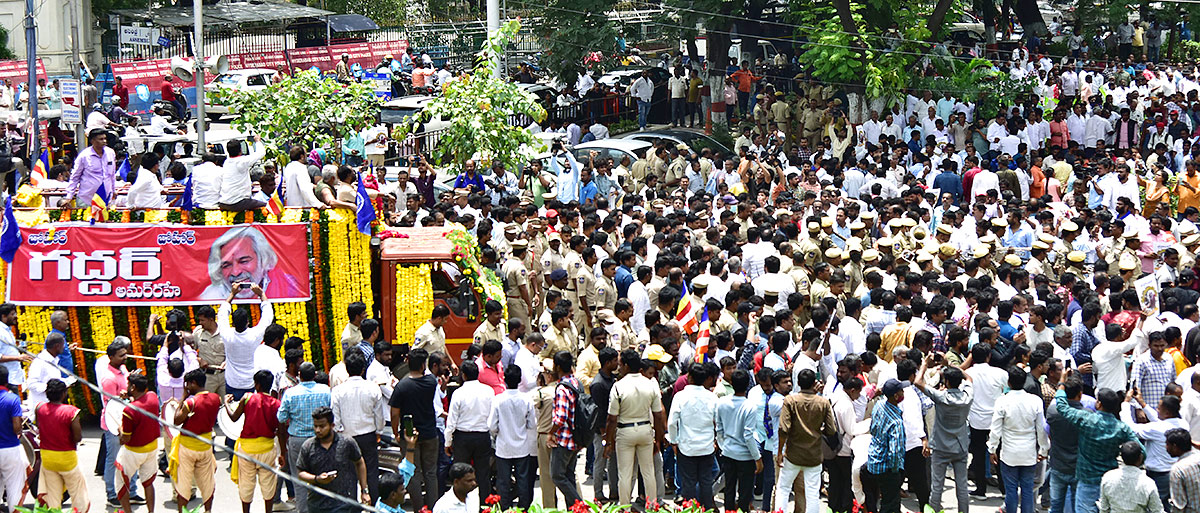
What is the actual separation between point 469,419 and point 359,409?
0.86 m

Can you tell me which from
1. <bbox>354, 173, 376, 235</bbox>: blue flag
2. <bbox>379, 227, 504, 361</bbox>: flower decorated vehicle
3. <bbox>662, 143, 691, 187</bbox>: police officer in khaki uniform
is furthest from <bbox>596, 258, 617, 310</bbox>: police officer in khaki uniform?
<bbox>662, 143, 691, 187</bbox>: police officer in khaki uniform

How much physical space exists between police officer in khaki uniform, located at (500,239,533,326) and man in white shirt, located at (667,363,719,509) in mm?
3910

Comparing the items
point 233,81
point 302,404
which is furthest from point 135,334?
point 233,81

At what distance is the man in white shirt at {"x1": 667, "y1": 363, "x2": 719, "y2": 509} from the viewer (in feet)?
35.9

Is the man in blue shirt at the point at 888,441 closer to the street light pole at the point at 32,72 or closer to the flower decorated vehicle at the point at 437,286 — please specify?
the flower decorated vehicle at the point at 437,286

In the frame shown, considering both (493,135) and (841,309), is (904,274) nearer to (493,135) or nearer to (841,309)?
(841,309)

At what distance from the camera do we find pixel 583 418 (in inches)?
438

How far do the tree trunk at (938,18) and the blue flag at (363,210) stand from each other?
14.9 metres

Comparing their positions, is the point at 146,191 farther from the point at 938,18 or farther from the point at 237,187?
the point at 938,18

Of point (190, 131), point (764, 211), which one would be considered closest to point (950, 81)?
point (764, 211)

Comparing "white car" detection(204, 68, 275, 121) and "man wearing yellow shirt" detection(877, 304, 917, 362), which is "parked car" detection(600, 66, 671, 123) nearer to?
"white car" detection(204, 68, 275, 121)

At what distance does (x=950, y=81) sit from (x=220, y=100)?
494 inches

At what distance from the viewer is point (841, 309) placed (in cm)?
1404

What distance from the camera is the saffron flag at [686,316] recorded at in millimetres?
13531
